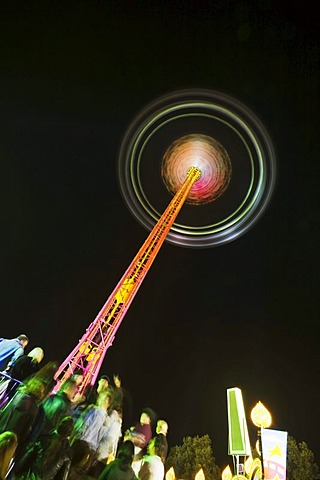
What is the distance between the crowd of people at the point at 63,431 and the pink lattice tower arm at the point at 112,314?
1542 millimetres

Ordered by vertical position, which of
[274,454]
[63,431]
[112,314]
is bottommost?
[63,431]

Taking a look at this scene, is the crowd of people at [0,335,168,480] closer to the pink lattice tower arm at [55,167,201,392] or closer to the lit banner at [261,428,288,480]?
the pink lattice tower arm at [55,167,201,392]

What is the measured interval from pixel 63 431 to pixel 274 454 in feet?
14.2

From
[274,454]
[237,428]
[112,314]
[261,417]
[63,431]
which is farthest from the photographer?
[112,314]

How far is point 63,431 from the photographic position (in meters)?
7.55

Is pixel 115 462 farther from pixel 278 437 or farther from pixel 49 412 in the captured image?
pixel 278 437

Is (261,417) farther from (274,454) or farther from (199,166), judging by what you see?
(199,166)

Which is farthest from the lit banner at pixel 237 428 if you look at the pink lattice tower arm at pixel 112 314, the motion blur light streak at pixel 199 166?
the motion blur light streak at pixel 199 166

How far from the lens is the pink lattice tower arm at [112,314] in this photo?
39.1ft

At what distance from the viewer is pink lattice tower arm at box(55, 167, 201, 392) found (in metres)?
11.9

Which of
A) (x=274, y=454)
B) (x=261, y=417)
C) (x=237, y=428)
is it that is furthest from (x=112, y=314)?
(x=274, y=454)

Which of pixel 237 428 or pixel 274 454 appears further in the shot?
pixel 237 428

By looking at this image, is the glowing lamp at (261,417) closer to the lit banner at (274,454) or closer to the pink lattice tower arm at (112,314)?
the lit banner at (274,454)

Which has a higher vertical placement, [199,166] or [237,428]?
[199,166]
